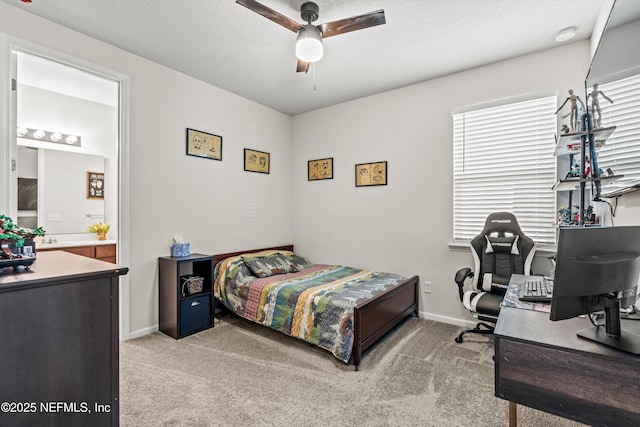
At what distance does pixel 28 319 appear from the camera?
117 cm

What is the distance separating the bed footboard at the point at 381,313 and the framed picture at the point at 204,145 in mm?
2503

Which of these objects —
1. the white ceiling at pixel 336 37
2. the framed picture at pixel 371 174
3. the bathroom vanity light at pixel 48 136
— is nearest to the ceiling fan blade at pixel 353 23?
the white ceiling at pixel 336 37

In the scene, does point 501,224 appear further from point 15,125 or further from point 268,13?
point 15,125

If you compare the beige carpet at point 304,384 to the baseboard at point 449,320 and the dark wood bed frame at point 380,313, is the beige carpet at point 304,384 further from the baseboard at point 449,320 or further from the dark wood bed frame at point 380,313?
the baseboard at point 449,320

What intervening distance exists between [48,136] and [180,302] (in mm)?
2964

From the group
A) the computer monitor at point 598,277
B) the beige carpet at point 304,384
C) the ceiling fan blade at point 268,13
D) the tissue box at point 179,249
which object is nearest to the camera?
the computer monitor at point 598,277

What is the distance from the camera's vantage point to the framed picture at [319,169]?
4367mm

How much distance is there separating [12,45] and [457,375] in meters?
4.25

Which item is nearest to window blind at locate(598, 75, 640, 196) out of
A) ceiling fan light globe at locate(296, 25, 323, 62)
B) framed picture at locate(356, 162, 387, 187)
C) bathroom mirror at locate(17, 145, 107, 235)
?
ceiling fan light globe at locate(296, 25, 323, 62)

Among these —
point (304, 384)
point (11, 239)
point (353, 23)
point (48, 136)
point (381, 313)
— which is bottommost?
point (304, 384)

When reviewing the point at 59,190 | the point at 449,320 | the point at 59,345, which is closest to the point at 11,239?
the point at 59,345

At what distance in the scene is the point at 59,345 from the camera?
1239 mm

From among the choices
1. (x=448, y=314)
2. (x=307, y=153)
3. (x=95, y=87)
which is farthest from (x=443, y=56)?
(x=95, y=87)

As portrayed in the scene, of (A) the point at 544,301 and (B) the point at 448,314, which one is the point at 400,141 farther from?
(A) the point at 544,301
